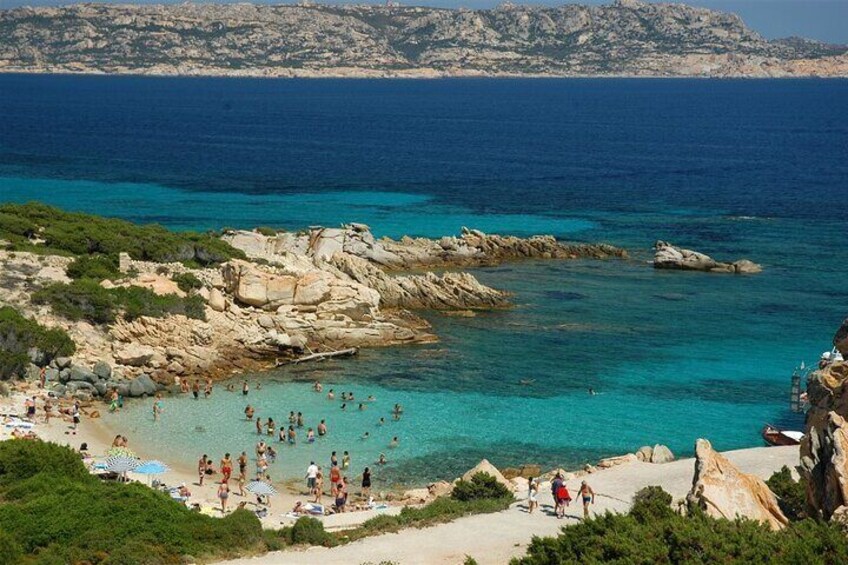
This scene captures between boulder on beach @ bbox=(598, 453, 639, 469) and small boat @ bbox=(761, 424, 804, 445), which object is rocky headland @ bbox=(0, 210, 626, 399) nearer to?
small boat @ bbox=(761, 424, 804, 445)

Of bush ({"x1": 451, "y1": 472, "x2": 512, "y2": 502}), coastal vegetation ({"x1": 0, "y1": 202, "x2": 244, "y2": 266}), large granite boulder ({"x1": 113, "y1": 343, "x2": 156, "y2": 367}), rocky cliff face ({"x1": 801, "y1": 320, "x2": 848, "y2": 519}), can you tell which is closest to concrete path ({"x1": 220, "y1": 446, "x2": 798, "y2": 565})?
bush ({"x1": 451, "y1": 472, "x2": 512, "y2": 502})

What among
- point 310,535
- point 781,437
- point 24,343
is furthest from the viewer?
point 24,343

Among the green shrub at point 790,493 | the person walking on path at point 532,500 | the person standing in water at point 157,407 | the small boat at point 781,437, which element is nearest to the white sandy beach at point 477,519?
the person walking on path at point 532,500

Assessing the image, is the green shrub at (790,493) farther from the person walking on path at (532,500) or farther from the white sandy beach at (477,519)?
the person walking on path at (532,500)

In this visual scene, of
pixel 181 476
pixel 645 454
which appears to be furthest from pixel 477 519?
pixel 181 476

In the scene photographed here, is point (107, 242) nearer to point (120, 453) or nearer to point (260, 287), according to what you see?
point (260, 287)

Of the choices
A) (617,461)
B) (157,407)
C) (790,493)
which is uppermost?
(790,493)
